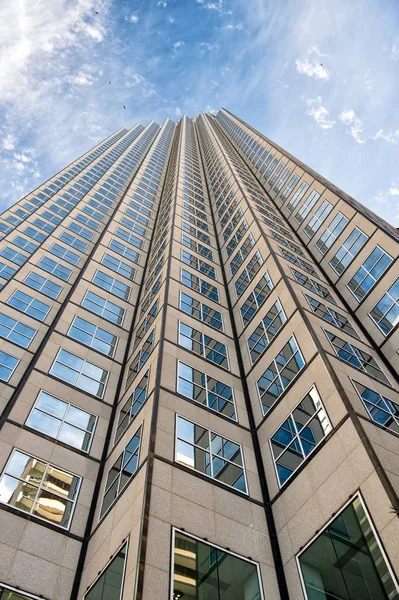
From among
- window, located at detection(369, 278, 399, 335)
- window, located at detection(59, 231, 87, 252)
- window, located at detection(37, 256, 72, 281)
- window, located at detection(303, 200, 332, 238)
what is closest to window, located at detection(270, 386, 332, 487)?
window, located at detection(369, 278, 399, 335)

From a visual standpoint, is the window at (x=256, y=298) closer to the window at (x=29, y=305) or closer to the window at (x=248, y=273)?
the window at (x=248, y=273)

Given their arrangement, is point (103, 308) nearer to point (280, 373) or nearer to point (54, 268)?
point (54, 268)

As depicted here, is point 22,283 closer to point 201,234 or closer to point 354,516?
point 201,234

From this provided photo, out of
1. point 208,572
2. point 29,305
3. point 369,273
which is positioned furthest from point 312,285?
point 208,572

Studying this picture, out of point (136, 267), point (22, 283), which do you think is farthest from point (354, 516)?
point (136, 267)

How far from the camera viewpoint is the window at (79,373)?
22.6 m

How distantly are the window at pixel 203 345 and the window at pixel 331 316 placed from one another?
17.8 ft

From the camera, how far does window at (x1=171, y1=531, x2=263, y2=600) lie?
1245 centimetres

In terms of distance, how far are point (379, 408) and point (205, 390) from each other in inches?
296

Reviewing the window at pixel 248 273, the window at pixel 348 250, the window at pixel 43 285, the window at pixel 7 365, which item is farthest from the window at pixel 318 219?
the window at pixel 7 365

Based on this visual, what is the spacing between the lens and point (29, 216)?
45750 millimetres

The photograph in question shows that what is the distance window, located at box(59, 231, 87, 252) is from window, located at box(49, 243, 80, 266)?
1481 mm

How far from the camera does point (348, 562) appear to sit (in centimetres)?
1277

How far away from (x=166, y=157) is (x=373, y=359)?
266 ft
